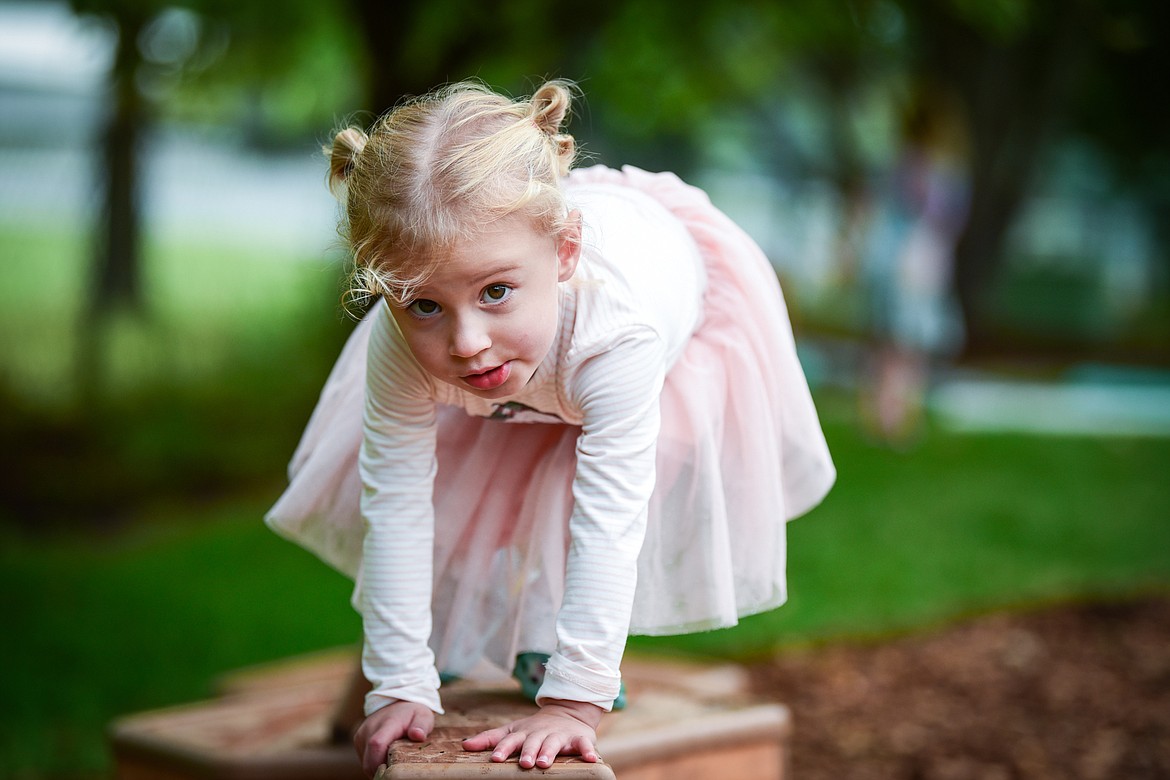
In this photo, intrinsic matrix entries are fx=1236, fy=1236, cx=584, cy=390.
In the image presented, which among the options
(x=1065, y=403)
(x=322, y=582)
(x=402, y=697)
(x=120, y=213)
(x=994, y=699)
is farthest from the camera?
(x=1065, y=403)

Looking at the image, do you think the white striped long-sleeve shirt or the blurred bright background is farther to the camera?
the blurred bright background

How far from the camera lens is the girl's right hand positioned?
1661mm

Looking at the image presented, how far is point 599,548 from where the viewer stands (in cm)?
163

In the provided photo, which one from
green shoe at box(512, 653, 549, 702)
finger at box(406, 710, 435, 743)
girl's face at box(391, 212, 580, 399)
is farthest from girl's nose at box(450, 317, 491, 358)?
green shoe at box(512, 653, 549, 702)

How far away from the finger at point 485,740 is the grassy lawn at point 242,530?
70.7 inches

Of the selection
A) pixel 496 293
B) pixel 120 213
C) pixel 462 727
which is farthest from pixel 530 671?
pixel 120 213

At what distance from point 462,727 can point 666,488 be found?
0.47 meters

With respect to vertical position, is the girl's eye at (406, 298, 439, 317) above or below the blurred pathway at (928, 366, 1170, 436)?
above

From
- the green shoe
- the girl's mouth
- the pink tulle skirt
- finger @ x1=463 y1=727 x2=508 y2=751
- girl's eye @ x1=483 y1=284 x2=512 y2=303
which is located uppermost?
girl's eye @ x1=483 y1=284 x2=512 y2=303

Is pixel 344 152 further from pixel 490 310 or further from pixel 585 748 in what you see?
pixel 585 748

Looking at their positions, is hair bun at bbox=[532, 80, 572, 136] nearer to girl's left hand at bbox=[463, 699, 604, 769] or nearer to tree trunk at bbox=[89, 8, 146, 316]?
girl's left hand at bbox=[463, 699, 604, 769]

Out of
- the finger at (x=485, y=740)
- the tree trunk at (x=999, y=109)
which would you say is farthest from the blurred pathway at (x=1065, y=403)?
the finger at (x=485, y=740)

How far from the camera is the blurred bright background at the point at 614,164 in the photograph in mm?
4098

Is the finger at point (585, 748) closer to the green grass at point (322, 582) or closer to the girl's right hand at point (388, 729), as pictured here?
the girl's right hand at point (388, 729)
